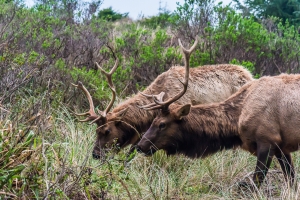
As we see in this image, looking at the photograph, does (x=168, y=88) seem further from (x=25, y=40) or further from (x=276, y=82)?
(x=25, y=40)

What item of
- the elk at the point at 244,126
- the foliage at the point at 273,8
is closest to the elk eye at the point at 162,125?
the elk at the point at 244,126

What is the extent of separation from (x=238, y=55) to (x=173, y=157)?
345cm

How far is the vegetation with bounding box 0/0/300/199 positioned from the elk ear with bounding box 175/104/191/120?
0.72 metres

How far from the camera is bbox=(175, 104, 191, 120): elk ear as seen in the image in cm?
667

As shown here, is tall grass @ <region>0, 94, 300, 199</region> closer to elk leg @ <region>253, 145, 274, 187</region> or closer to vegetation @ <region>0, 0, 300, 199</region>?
vegetation @ <region>0, 0, 300, 199</region>

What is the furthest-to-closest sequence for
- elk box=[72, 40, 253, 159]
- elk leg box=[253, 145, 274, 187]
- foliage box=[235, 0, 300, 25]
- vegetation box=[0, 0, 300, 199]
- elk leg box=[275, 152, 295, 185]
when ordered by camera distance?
foliage box=[235, 0, 300, 25] < elk box=[72, 40, 253, 159] < elk leg box=[275, 152, 295, 185] < elk leg box=[253, 145, 274, 187] < vegetation box=[0, 0, 300, 199]

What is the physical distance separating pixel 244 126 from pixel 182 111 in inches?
32.8

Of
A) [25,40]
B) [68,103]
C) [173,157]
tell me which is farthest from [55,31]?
[173,157]

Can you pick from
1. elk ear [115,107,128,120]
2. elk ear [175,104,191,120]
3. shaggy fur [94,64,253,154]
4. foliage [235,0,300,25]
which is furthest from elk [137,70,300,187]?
foliage [235,0,300,25]

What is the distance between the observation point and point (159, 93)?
795cm

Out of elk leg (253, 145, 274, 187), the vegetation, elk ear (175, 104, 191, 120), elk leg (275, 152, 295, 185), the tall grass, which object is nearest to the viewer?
the tall grass

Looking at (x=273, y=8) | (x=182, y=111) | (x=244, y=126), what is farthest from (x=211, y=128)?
(x=273, y=8)

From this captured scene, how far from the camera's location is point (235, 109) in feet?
22.0

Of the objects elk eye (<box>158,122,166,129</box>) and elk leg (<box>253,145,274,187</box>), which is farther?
elk eye (<box>158,122,166,129</box>)
